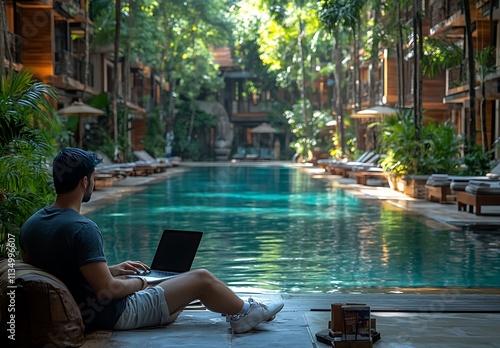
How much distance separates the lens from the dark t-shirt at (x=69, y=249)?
5566mm

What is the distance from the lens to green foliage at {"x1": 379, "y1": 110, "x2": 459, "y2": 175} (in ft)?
76.7

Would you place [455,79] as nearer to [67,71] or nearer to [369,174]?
[369,174]

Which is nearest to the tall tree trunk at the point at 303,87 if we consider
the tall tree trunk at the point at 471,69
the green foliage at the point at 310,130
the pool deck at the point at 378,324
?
the green foliage at the point at 310,130

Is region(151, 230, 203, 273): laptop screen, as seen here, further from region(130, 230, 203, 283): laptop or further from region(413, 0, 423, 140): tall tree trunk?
region(413, 0, 423, 140): tall tree trunk

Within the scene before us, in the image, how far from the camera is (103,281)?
219 inches

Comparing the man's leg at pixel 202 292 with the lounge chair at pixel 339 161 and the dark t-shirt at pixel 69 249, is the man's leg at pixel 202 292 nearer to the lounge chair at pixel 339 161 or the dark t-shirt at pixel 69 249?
the dark t-shirt at pixel 69 249

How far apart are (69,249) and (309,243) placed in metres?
8.18

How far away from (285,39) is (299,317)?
160ft

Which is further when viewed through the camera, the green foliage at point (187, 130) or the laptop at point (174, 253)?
the green foliage at point (187, 130)

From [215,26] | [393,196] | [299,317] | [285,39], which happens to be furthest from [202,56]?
[299,317]

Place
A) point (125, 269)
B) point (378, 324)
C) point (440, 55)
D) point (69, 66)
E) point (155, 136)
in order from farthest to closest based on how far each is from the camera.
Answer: point (155, 136) < point (69, 66) < point (440, 55) < point (378, 324) < point (125, 269)

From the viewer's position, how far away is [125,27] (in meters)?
39.0

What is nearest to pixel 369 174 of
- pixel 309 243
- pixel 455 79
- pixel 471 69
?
pixel 471 69

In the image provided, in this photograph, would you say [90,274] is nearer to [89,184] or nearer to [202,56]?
[89,184]
